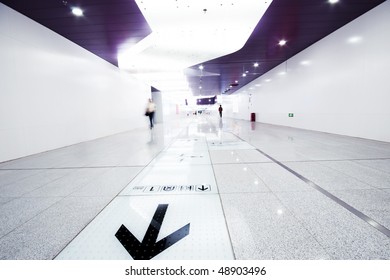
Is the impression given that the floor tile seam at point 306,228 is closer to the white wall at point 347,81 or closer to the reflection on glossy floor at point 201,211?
the reflection on glossy floor at point 201,211

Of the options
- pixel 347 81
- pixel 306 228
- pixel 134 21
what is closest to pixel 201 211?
pixel 306 228

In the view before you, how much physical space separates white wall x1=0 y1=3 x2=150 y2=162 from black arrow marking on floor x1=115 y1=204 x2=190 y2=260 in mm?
5152

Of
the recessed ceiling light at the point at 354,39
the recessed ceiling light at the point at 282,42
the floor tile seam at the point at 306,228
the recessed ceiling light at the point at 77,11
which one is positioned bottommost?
the floor tile seam at the point at 306,228

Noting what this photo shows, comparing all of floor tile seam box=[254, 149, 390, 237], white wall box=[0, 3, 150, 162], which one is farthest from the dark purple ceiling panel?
floor tile seam box=[254, 149, 390, 237]

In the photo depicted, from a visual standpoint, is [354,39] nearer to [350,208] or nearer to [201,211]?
[350,208]

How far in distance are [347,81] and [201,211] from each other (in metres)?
7.97

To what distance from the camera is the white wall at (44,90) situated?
15.4ft

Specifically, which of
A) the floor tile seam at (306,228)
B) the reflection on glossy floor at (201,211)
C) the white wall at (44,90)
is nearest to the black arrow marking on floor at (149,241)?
the reflection on glossy floor at (201,211)

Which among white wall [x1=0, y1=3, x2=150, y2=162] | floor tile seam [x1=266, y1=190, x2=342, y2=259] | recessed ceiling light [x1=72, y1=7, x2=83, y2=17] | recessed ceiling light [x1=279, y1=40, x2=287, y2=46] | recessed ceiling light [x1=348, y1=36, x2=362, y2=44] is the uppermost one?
recessed ceiling light [x1=279, y1=40, x2=287, y2=46]

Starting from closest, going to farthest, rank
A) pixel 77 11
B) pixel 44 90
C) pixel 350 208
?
1. pixel 350 208
2. pixel 77 11
3. pixel 44 90

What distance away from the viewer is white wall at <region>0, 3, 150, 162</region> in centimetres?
471

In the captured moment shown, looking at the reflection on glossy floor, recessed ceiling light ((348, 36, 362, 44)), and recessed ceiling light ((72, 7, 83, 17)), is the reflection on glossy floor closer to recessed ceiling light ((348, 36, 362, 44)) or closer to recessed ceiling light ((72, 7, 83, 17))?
recessed ceiling light ((72, 7, 83, 17))

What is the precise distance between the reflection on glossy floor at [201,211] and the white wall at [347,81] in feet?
11.1

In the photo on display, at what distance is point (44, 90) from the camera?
5.67 metres
